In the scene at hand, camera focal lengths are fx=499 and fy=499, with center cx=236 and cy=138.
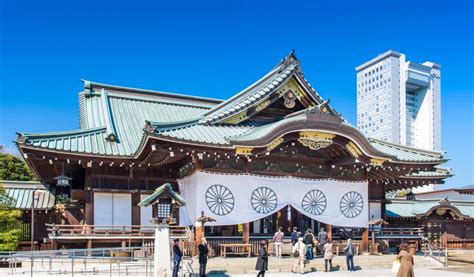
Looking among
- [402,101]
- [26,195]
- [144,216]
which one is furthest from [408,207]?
[402,101]

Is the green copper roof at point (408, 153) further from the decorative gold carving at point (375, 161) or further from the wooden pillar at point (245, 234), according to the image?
the wooden pillar at point (245, 234)

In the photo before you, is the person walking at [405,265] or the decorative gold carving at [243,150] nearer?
the person walking at [405,265]

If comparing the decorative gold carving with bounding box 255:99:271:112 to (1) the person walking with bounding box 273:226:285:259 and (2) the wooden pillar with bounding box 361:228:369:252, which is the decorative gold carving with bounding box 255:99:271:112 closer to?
(1) the person walking with bounding box 273:226:285:259

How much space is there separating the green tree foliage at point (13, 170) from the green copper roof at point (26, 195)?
19767mm

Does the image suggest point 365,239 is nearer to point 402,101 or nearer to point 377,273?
point 377,273

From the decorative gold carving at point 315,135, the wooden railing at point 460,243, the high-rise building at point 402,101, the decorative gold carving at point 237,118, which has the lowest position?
the wooden railing at point 460,243

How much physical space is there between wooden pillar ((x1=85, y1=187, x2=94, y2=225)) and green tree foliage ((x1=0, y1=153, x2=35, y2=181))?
2663 cm

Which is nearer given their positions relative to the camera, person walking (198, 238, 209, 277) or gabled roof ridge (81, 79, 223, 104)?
person walking (198, 238, 209, 277)

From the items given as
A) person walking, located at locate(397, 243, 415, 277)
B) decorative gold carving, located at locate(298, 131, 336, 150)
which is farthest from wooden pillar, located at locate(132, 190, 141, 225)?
person walking, located at locate(397, 243, 415, 277)

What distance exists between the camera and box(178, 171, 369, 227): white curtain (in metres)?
20.5

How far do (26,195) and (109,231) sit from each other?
7.11 meters

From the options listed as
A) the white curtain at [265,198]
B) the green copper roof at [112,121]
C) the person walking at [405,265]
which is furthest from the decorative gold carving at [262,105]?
the person walking at [405,265]

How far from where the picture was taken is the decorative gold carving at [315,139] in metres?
21.3

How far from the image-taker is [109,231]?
21656 mm
